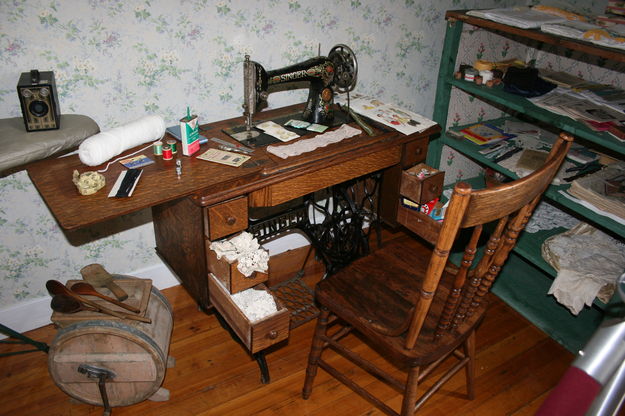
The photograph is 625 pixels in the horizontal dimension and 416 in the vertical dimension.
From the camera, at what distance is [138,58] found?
69.2 inches

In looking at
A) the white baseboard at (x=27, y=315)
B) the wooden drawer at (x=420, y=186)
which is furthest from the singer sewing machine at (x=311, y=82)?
the white baseboard at (x=27, y=315)

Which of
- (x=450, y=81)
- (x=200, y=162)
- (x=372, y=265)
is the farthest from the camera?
(x=450, y=81)

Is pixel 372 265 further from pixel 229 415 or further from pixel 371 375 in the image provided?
pixel 229 415

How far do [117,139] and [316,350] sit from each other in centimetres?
95

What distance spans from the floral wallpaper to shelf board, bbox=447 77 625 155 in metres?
0.41

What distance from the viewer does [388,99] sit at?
8.21 feet

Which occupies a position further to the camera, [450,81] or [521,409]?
[450,81]

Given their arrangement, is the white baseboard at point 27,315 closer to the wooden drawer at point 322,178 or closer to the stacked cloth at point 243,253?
the stacked cloth at point 243,253

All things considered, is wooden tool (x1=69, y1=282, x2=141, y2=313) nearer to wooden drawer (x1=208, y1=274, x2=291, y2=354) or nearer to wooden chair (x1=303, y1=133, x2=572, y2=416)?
wooden drawer (x1=208, y1=274, x2=291, y2=354)

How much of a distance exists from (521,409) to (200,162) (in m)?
1.45

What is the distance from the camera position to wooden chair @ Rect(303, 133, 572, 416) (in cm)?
109

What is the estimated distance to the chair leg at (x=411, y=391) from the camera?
4.66 ft

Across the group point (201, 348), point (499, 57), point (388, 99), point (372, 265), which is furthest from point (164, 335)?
point (499, 57)

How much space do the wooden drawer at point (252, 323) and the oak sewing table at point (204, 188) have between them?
0.01 m
